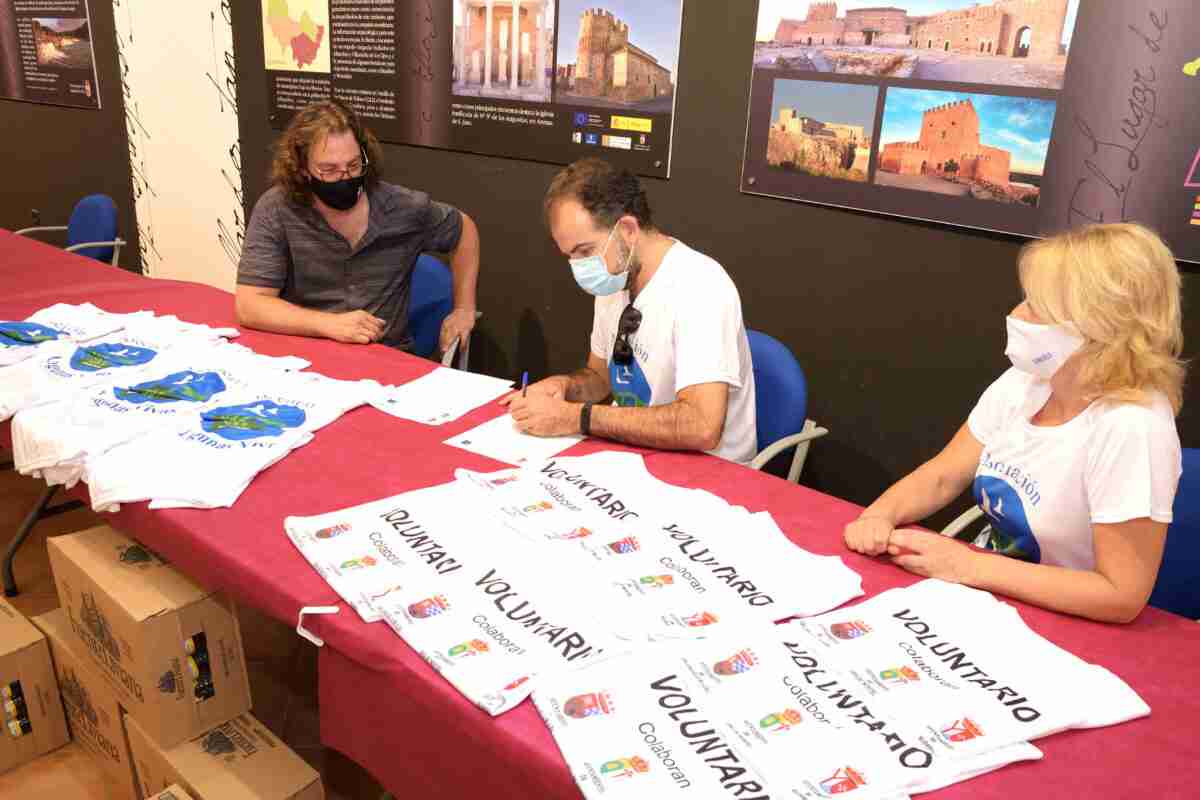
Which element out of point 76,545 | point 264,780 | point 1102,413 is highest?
point 1102,413

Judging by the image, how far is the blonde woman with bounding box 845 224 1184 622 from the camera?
1.20 m

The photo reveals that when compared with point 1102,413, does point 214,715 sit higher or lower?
lower

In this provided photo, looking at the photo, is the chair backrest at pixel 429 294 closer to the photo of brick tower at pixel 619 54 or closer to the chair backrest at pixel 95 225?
the photo of brick tower at pixel 619 54

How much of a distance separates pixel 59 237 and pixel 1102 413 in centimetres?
623

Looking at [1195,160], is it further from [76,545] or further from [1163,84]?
[76,545]

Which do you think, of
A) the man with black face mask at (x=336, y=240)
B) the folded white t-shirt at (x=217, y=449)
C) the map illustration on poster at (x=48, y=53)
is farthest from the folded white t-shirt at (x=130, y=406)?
the map illustration on poster at (x=48, y=53)

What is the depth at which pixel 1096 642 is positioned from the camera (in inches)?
45.6

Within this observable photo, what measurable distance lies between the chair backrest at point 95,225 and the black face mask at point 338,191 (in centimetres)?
196

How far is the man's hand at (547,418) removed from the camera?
174 centimetres

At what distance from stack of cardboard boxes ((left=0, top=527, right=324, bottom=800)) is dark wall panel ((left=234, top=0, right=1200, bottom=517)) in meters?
1.84

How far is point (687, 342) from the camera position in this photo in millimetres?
1809

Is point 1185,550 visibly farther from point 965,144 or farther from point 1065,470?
point 965,144

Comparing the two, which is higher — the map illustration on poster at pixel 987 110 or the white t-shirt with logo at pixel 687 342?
the map illustration on poster at pixel 987 110

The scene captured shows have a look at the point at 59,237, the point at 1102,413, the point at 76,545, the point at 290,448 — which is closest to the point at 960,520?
the point at 1102,413
